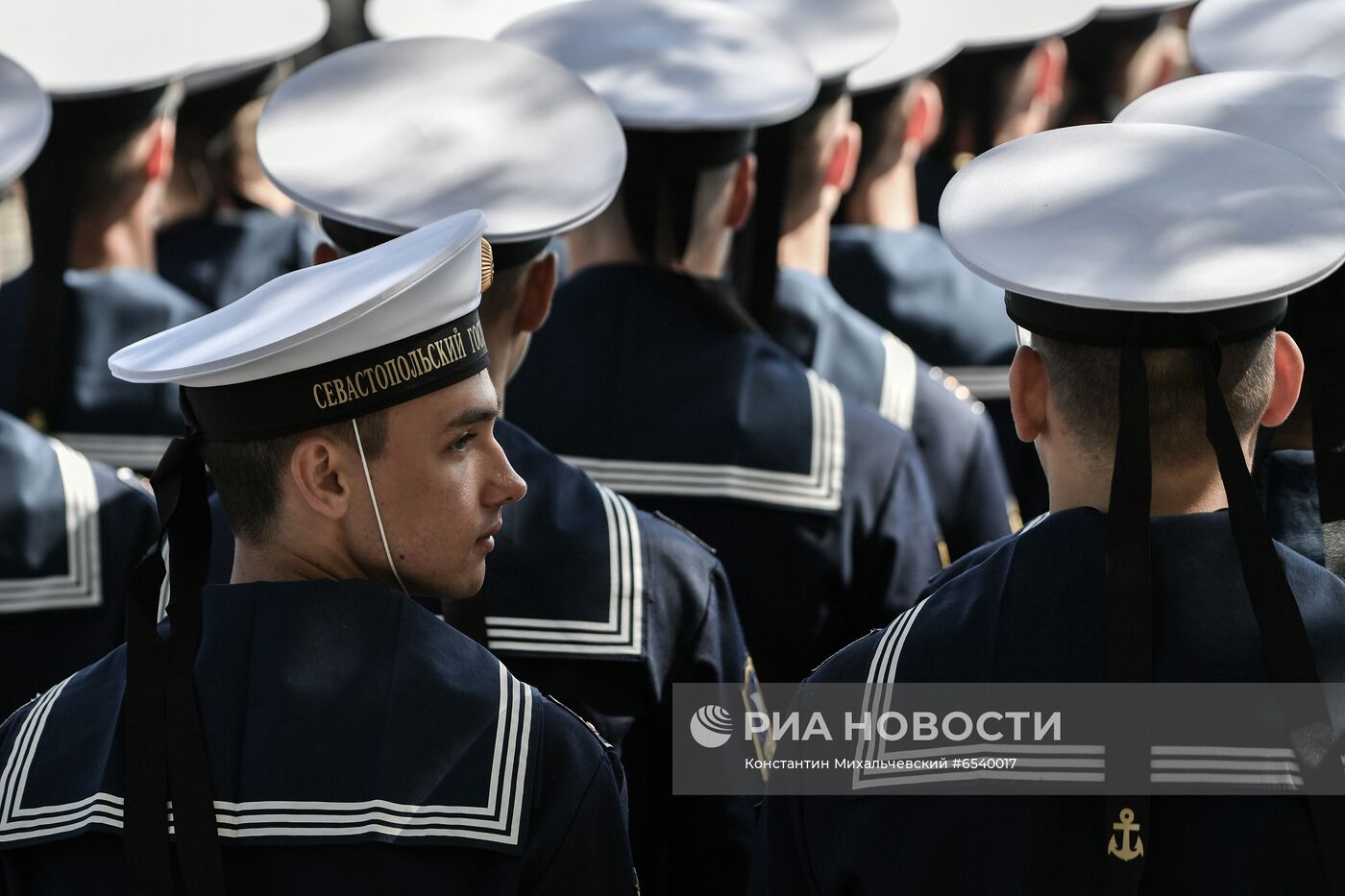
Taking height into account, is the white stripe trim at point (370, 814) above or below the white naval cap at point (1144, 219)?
below

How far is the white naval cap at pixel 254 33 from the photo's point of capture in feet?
18.5

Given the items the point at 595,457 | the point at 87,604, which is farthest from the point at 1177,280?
the point at 87,604

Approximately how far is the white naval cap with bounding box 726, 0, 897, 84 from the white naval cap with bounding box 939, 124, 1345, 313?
7.34ft

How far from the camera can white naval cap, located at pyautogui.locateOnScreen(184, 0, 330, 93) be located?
18.5ft

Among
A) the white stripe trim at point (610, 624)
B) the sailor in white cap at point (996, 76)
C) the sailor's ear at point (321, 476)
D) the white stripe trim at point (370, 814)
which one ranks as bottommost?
the sailor in white cap at point (996, 76)

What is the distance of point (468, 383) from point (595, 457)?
1.18 m

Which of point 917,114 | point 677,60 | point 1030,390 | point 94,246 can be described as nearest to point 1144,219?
point 1030,390

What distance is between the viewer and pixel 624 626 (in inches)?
120

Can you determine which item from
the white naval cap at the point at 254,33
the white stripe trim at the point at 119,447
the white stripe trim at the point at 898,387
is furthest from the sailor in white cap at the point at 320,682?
the white naval cap at the point at 254,33

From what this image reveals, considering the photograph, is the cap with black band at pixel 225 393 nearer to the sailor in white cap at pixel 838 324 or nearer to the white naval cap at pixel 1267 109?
the white naval cap at pixel 1267 109

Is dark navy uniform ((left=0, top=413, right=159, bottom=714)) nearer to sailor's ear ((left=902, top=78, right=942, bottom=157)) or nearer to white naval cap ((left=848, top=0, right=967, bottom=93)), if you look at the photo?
white naval cap ((left=848, top=0, right=967, bottom=93))

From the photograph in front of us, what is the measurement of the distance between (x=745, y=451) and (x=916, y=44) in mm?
2334

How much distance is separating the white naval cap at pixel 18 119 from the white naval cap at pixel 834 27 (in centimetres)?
176

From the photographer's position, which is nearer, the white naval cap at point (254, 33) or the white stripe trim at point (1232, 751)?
the white stripe trim at point (1232, 751)
